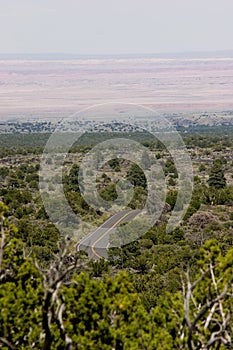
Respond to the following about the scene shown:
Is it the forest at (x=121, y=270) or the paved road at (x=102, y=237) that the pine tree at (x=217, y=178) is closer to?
the forest at (x=121, y=270)

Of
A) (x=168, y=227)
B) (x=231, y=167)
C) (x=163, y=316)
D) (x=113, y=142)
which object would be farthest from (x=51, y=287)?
(x=113, y=142)

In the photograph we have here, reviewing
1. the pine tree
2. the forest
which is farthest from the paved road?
the pine tree

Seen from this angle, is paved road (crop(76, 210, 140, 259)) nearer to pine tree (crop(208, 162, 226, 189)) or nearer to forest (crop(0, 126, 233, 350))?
forest (crop(0, 126, 233, 350))

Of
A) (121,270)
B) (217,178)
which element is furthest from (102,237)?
(217,178)

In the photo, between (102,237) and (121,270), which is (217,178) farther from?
(121,270)

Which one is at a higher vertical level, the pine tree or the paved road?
the paved road

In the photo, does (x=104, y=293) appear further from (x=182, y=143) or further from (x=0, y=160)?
(x=182, y=143)
